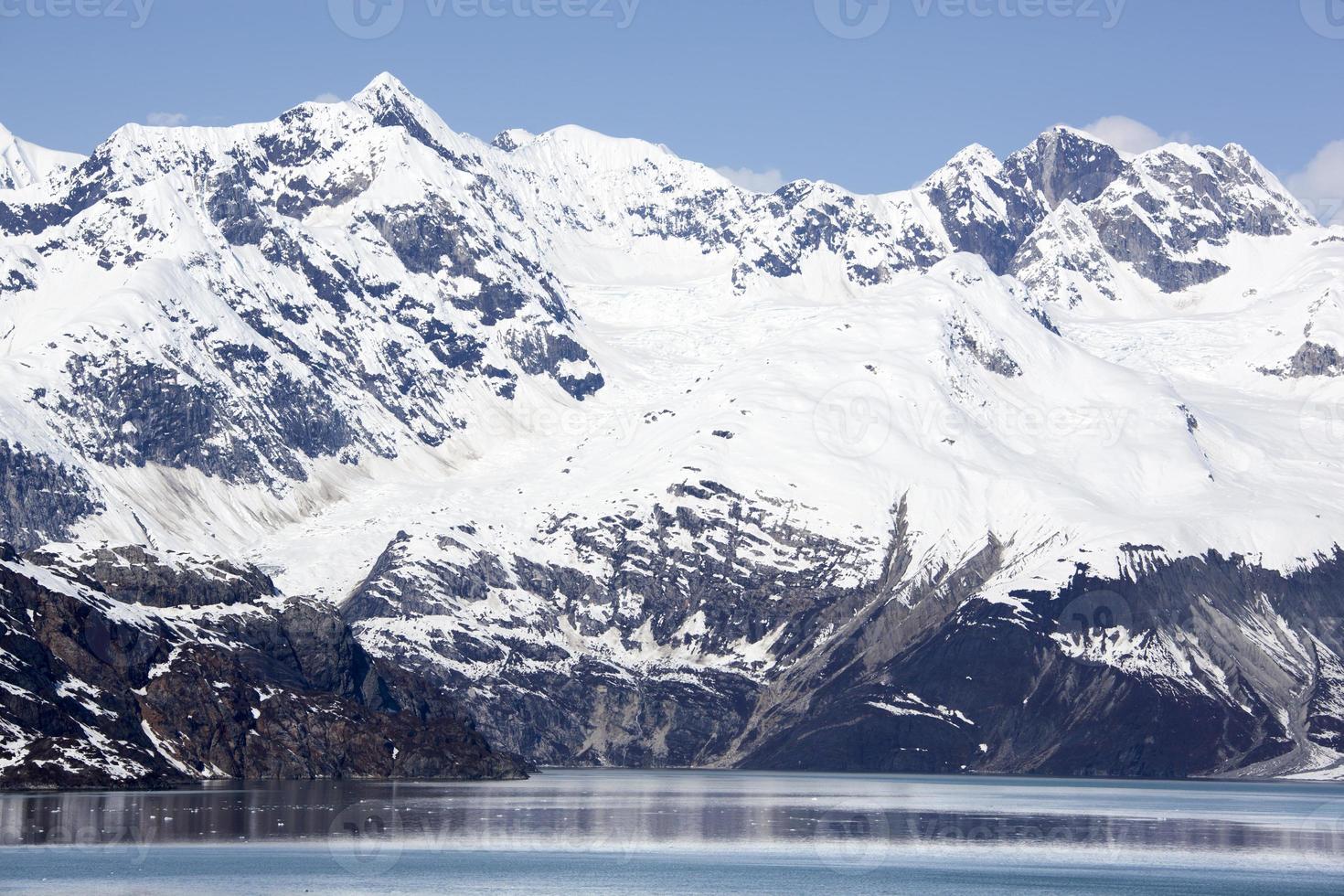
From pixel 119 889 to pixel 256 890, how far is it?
11312 millimetres

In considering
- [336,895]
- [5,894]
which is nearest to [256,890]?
[336,895]

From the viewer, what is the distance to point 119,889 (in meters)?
195

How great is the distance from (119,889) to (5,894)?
33.9 feet

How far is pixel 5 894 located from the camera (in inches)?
7416

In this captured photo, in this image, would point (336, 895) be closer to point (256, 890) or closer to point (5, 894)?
point (256, 890)

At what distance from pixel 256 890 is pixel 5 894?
21.0m

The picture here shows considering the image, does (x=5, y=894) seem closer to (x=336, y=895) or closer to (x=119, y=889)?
(x=119, y=889)

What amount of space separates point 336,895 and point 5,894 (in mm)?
27295

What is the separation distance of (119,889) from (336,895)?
1807 cm

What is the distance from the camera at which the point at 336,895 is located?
650 feet

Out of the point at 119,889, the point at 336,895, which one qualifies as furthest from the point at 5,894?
the point at 336,895
